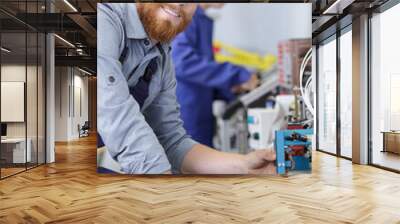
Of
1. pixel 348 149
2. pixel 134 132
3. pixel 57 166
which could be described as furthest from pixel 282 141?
pixel 57 166

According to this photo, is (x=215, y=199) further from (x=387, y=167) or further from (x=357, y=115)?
(x=357, y=115)

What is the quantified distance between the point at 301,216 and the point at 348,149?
5497 millimetres

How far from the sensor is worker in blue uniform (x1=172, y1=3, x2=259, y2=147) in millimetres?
5914

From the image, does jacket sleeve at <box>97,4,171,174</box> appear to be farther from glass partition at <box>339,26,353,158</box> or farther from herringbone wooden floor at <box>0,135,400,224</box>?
glass partition at <box>339,26,353,158</box>

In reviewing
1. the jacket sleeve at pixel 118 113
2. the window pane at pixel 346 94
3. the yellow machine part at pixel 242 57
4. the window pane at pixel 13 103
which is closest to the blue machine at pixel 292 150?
the yellow machine part at pixel 242 57

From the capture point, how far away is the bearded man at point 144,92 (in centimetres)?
596

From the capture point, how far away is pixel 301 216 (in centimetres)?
384

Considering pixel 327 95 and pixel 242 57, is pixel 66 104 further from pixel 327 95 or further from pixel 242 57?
pixel 242 57

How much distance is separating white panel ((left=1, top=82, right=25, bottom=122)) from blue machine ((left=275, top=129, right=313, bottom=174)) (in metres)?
4.15

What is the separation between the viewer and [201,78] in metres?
5.93

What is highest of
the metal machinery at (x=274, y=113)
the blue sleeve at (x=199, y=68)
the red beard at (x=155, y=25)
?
the red beard at (x=155, y=25)

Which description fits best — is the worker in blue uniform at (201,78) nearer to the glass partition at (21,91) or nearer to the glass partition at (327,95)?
the glass partition at (21,91)

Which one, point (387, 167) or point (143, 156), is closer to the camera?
point (143, 156)

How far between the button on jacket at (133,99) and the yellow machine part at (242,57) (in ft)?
2.48
